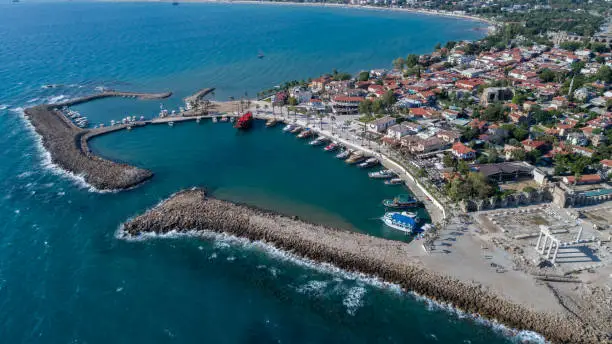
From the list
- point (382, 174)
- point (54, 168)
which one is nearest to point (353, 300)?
point (382, 174)

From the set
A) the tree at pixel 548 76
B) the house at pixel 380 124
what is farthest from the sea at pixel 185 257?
the tree at pixel 548 76

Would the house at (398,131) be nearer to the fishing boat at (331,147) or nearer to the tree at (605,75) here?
the fishing boat at (331,147)

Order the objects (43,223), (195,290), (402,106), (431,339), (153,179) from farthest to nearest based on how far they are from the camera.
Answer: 1. (402,106)
2. (153,179)
3. (43,223)
4. (195,290)
5. (431,339)

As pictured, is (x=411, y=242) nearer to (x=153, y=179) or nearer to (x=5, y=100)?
(x=153, y=179)

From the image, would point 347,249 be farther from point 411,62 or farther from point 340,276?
point 411,62

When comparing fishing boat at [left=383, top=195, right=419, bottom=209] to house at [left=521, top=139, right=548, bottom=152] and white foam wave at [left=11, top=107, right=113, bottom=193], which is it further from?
white foam wave at [left=11, top=107, right=113, bottom=193]

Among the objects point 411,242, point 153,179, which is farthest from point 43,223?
point 411,242
